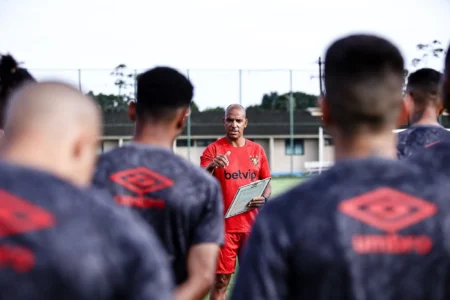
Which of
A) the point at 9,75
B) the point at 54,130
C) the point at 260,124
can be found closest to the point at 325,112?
the point at 54,130

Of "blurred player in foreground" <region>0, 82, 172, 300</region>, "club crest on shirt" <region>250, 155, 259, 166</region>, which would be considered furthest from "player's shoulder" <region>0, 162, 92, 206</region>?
"club crest on shirt" <region>250, 155, 259, 166</region>

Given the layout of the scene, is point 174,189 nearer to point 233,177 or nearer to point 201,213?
point 201,213

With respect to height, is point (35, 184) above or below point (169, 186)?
above

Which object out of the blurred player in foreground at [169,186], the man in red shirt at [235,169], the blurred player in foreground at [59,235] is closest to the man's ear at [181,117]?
the blurred player in foreground at [169,186]

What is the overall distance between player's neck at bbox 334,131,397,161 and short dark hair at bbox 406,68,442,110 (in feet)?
8.28

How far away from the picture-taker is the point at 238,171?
7871 millimetres

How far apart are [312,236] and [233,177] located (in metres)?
5.88

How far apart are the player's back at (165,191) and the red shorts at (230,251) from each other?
420 cm

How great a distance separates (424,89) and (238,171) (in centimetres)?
360

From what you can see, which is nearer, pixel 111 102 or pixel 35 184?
pixel 35 184

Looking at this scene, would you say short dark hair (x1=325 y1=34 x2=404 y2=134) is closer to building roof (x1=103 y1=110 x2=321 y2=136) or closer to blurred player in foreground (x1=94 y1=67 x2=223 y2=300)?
blurred player in foreground (x1=94 y1=67 x2=223 y2=300)

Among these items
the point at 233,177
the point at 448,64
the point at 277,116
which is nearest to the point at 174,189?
the point at 448,64

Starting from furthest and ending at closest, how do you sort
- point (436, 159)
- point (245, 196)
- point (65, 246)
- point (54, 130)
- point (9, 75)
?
1. point (245, 196)
2. point (9, 75)
3. point (436, 159)
4. point (54, 130)
5. point (65, 246)

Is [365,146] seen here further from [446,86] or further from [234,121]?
[234,121]
